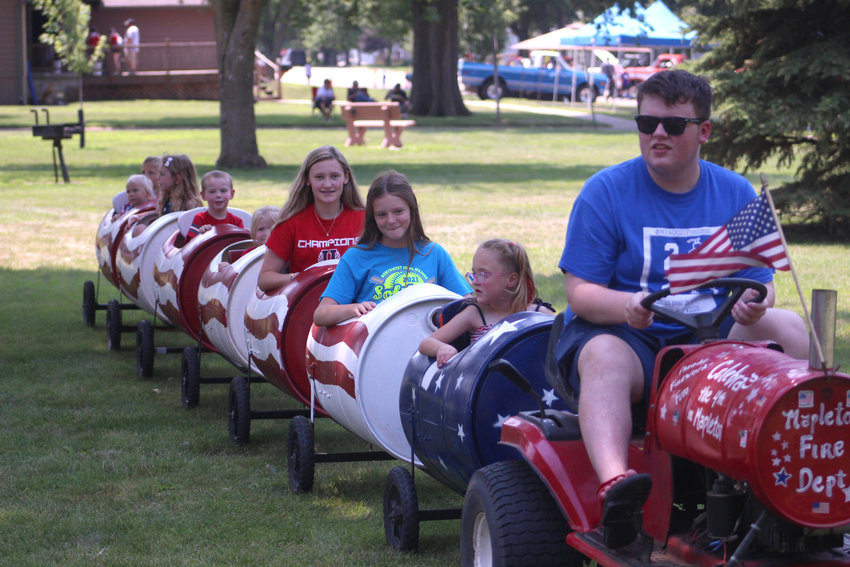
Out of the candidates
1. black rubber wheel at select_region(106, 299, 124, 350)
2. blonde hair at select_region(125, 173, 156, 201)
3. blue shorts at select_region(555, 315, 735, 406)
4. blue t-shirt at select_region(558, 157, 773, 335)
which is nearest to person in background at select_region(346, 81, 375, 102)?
blonde hair at select_region(125, 173, 156, 201)

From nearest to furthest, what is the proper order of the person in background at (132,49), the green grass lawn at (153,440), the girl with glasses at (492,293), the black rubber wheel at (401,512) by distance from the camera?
the black rubber wheel at (401,512)
the girl with glasses at (492,293)
the green grass lawn at (153,440)
the person in background at (132,49)

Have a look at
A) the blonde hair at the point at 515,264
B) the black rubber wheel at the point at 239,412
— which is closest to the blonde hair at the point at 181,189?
the black rubber wheel at the point at 239,412

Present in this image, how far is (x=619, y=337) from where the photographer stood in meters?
3.97

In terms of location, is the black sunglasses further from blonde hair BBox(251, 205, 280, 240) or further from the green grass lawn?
blonde hair BBox(251, 205, 280, 240)

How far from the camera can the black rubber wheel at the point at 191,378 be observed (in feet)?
26.4

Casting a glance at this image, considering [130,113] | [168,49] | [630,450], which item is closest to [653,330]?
[630,450]

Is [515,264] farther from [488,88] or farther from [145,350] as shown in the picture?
[488,88]

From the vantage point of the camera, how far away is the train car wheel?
9.00 m

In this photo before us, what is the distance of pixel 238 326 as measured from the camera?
7578 mm

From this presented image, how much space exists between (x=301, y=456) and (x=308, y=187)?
1856 millimetres

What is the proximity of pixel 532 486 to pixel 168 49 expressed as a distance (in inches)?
2162

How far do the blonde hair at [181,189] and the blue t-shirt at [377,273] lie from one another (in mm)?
4491

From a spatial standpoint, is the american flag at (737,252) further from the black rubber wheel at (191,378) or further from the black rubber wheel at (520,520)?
the black rubber wheel at (191,378)

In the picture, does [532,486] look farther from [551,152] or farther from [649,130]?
[551,152]
